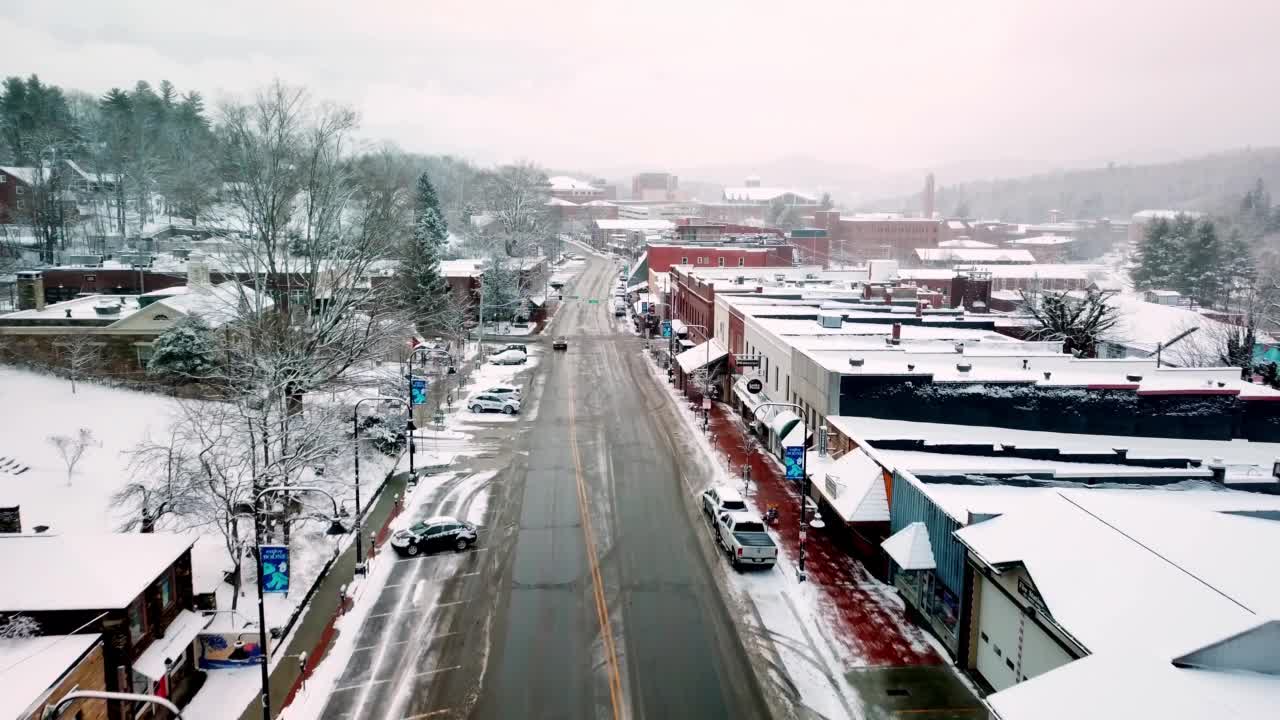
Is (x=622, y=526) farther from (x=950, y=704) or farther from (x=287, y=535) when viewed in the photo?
(x=950, y=704)

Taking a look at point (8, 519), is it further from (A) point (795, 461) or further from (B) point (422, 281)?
(B) point (422, 281)

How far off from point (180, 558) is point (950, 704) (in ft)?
61.7

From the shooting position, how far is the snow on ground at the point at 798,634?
19.0 metres

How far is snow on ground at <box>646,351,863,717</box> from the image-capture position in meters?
19.0

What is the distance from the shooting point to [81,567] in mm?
18750

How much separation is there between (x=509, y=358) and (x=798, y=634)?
4426cm

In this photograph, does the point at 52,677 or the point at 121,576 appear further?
the point at 121,576

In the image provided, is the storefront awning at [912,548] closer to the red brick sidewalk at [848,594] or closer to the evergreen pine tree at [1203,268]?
the red brick sidewalk at [848,594]

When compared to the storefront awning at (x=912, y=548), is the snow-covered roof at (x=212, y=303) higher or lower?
higher

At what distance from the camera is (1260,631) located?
517 inches

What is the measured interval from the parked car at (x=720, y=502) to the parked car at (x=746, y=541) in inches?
28.1

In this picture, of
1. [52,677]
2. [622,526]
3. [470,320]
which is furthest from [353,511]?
[470,320]

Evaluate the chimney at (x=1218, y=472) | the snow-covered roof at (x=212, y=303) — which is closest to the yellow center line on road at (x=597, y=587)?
the snow-covered roof at (x=212, y=303)

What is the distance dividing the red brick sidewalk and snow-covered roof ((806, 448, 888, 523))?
6.16 ft
